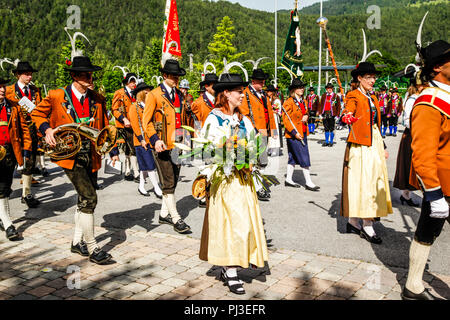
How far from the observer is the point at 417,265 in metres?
3.88

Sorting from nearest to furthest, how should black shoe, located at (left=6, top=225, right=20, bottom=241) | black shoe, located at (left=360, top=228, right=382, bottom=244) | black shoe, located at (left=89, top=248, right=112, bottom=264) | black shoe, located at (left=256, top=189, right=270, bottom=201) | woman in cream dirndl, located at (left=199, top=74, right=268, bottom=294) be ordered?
woman in cream dirndl, located at (left=199, top=74, right=268, bottom=294) < black shoe, located at (left=89, top=248, right=112, bottom=264) < black shoe, located at (left=360, top=228, right=382, bottom=244) < black shoe, located at (left=6, top=225, right=20, bottom=241) < black shoe, located at (left=256, top=189, right=270, bottom=201)

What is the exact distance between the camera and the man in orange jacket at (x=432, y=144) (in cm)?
354

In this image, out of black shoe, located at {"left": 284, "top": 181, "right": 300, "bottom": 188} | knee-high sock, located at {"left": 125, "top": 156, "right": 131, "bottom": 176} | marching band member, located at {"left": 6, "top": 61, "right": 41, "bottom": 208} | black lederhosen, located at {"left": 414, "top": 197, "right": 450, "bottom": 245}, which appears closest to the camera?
black lederhosen, located at {"left": 414, "top": 197, "right": 450, "bottom": 245}

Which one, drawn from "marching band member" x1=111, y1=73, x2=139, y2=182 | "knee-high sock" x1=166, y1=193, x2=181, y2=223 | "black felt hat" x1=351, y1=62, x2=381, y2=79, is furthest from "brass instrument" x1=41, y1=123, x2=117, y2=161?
"marching band member" x1=111, y1=73, x2=139, y2=182

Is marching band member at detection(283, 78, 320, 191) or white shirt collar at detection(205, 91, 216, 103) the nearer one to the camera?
white shirt collar at detection(205, 91, 216, 103)

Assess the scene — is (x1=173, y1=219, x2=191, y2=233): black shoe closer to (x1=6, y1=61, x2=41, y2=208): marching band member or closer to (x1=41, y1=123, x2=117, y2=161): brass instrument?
(x1=41, y1=123, x2=117, y2=161): brass instrument

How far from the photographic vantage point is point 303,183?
966cm

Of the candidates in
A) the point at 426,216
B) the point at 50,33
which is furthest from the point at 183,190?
the point at 50,33

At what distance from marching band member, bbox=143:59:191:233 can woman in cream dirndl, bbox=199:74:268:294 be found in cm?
206

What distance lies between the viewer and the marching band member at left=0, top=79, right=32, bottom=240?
6164 mm

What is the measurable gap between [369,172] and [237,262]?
8.47 ft

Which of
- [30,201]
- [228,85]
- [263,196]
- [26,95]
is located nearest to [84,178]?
[228,85]

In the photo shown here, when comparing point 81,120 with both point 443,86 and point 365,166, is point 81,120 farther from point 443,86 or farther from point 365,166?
point 443,86

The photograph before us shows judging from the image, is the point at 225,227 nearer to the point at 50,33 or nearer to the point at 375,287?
the point at 375,287
